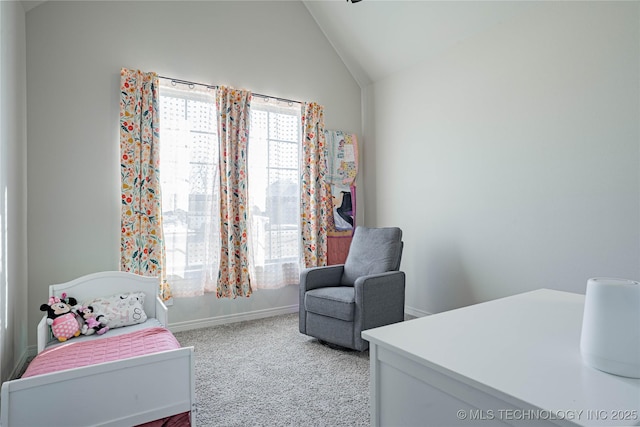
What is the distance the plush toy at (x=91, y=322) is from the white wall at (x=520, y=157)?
280 centimetres

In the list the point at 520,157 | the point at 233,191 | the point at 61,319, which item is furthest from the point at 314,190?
the point at 61,319

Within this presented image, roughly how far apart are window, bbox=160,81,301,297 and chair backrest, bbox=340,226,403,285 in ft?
2.63

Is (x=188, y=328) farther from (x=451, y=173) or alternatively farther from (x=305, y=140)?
(x=451, y=173)

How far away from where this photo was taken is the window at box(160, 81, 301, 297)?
3.26 m

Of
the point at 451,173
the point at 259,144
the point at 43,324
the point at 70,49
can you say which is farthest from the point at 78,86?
the point at 451,173

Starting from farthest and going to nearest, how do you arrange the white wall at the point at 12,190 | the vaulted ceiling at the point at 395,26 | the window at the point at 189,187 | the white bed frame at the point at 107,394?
the window at the point at 189,187
the vaulted ceiling at the point at 395,26
the white wall at the point at 12,190
the white bed frame at the point at 107,394

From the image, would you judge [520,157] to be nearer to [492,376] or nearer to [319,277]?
[319,277]

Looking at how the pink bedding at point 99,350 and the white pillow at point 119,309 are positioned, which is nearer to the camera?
the pink bedding at point 99,350

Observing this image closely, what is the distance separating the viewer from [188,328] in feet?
11.0

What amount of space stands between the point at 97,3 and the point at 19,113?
1.14 meters

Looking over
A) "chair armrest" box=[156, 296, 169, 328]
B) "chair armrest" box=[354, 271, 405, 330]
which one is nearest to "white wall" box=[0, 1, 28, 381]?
"chair armrest" box=[156, 296, 169, 328]

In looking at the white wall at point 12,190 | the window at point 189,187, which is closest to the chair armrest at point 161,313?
the window at point 189,187

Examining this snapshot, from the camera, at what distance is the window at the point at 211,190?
3262mm

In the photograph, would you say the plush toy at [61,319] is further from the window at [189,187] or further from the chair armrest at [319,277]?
the chair armrest at [319,277]
